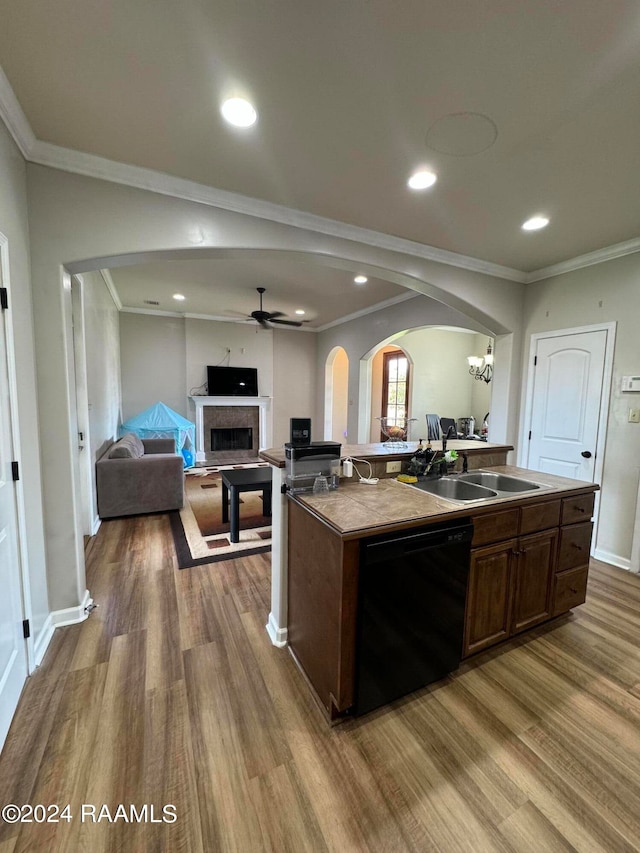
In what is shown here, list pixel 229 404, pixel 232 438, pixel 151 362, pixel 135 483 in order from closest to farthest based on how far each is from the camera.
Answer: pixel 135 483 < pixel 151 362 < pixel 229 404 < pixel 232 438

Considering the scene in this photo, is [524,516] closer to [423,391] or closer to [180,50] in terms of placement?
[180,50]

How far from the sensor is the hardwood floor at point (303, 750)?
3.80ft

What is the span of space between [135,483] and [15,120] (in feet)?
10.2

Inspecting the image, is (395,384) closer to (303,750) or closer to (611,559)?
(611,559)

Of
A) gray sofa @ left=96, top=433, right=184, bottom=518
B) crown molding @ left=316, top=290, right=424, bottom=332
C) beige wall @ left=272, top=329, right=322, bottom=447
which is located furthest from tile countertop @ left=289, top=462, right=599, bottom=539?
beige wall @ left=272, top=329, right=322, bottom=447

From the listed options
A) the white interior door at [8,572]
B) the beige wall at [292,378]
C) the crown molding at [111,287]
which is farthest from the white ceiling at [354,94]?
the beige wall at [292,378]

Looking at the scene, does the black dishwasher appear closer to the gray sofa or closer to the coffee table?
the coffee table

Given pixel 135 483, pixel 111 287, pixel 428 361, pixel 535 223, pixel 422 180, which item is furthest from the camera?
pixel 428 361

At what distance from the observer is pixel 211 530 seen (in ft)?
11.9

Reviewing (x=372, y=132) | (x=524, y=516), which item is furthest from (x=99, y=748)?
(x=372, y=132)

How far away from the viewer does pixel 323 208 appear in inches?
98.1

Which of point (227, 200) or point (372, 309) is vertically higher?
point (372, 309)

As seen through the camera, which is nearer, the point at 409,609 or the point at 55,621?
the point at 409,609

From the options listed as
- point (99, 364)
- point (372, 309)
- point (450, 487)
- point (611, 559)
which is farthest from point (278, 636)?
point (372, 309)
